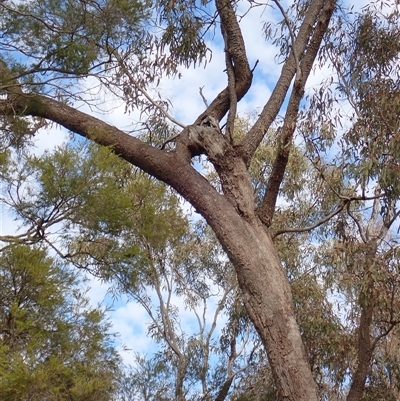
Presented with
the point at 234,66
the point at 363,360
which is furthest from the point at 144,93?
the point at 363,360

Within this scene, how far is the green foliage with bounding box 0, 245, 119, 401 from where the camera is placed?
2.93m

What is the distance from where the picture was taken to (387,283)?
5.86m

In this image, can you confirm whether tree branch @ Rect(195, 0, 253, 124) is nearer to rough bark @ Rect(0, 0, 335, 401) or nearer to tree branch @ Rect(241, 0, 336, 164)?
rough bark @ Rect(0, 0, 335, 401)

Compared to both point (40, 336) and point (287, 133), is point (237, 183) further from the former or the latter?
point (40, 336)

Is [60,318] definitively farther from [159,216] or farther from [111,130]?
[111,130]

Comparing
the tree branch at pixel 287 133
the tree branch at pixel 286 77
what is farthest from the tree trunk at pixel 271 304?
the tree branch at pixel 286 77

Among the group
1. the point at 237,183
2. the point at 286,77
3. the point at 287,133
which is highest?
the point at 286,77

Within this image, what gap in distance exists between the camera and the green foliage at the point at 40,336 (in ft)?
9.61

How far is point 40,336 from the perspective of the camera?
3.18 meters

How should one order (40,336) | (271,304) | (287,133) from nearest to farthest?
(40,336) → (271,304) → (287,133)

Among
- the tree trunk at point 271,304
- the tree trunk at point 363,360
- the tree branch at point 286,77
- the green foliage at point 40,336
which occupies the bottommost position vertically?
the green foliage at point 40,336

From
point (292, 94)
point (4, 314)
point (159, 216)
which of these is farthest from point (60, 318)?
point (292, 94)

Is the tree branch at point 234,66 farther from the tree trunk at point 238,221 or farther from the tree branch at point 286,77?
the tree trunk at point 238,221

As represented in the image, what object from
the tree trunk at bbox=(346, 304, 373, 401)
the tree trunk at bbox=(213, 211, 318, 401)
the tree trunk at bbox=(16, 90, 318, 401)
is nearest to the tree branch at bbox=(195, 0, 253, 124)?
the tree trunk at bbox=(16, 90, 318, 401)
